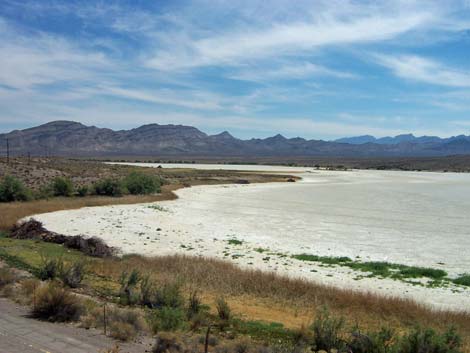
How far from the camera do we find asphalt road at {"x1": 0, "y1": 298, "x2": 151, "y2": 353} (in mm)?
7543

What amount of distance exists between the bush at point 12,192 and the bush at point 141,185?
10540 mm

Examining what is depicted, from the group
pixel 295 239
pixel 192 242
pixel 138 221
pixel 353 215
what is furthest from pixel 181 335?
pixel 353 215

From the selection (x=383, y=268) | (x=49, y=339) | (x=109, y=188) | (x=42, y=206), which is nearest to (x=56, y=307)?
(x=49, y=339)

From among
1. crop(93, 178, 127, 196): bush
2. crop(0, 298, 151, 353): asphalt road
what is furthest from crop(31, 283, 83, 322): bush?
crop(93, 178, 127, 196): bush

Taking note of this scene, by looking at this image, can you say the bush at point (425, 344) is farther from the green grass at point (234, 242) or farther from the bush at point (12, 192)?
the bush at point (12, 192)

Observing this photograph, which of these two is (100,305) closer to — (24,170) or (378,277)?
(378,277)

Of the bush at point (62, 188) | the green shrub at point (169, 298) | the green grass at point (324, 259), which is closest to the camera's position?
the green shrub at point (169, 298)

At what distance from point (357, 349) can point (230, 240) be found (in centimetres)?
1602

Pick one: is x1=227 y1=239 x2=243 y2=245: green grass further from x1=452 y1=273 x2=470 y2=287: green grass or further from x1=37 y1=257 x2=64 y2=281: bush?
x1=37 y1=257 x2=64 y2=281: bush

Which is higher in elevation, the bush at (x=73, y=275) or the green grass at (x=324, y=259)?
the bush at (x=73, y=275)

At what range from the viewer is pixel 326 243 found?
23.7 m

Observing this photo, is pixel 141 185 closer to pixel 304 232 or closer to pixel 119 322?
pixel 304 232

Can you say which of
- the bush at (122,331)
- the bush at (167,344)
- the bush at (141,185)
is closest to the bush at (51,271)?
the bush at (122,331)

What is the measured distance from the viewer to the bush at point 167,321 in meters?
8.73
